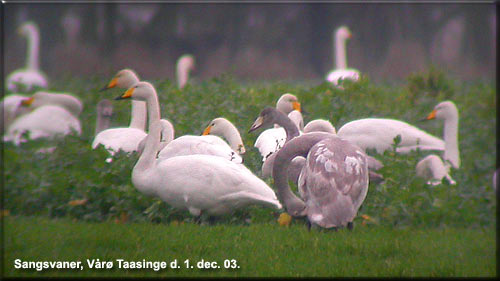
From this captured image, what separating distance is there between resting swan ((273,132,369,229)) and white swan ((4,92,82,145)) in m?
2.09

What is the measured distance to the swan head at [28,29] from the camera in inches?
200

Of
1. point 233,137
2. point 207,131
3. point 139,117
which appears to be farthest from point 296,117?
point 139,117

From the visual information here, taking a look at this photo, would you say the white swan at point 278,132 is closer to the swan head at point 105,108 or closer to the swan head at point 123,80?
the swan head at point 123,80

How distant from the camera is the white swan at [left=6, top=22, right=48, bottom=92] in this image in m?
5.23

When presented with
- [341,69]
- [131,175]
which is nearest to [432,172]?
[131,175]

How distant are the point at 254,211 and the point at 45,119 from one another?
2.38 metres

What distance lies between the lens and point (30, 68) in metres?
7.54

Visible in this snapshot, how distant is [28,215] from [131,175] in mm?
796

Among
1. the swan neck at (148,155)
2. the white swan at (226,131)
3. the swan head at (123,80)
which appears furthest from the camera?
the white swan at (226,131)

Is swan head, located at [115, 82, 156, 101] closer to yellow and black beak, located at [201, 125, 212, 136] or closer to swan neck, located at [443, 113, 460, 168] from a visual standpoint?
yellow and black beak, located at [201, 125, 212, 136]

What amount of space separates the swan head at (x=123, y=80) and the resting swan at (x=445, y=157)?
94.1 inches

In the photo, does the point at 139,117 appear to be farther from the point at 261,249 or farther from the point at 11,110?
the point at 261,249

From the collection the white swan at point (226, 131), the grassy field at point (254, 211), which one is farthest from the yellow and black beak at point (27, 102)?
the white swan at point (226, 131)

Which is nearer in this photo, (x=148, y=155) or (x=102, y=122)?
(x=148, y=155)
